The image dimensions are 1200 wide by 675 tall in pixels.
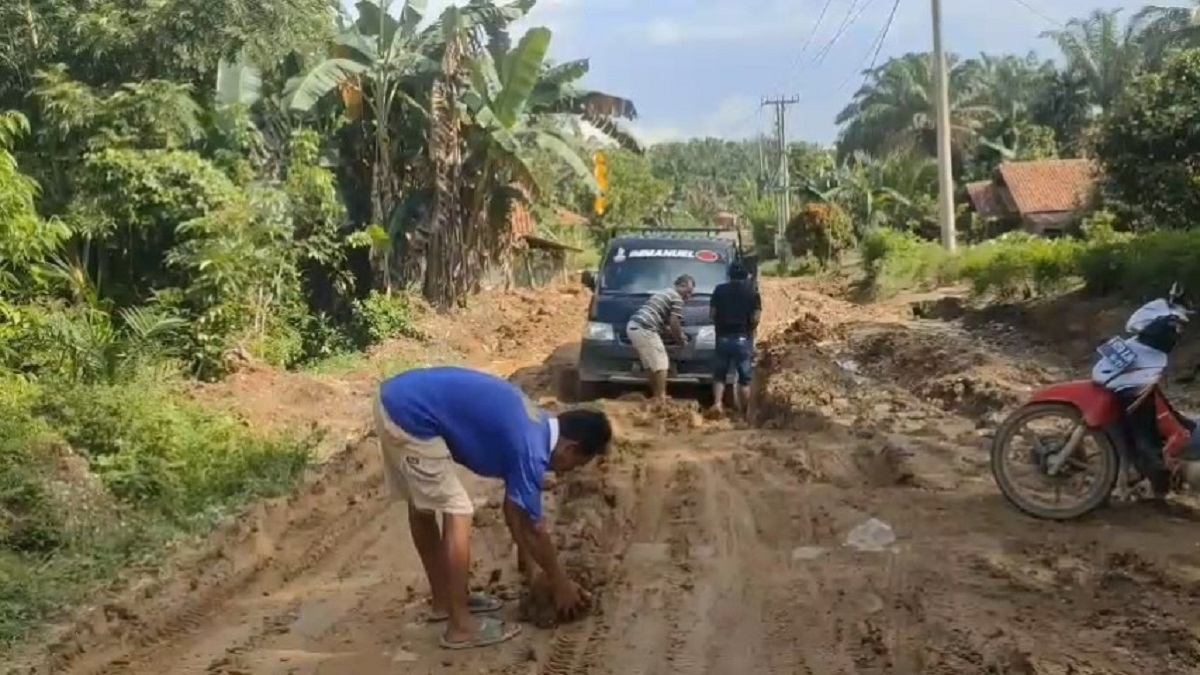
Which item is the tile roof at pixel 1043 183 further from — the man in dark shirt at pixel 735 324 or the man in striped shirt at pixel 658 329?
the man in dark shirt at pixel 735 324

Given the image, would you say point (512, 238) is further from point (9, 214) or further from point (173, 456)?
point (173, 456)

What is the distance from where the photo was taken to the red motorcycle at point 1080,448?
7.14 m

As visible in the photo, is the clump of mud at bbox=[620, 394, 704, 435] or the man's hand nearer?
the man's hand

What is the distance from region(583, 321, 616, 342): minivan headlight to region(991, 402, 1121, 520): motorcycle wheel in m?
6.33

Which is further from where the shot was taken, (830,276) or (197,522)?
(830,276)

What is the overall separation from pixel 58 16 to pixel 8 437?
1153 cm

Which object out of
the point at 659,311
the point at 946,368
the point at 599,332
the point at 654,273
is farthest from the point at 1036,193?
the point at 659,311

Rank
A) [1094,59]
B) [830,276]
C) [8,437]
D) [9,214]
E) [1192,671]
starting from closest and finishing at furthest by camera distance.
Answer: [1192,671], [8,437], [9,214], [830,276], [1094,59]

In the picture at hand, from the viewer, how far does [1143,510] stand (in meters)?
7.27

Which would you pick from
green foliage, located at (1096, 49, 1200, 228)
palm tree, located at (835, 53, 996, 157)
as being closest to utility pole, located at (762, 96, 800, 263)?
palm tree, located at (835, 53, 996, 157)

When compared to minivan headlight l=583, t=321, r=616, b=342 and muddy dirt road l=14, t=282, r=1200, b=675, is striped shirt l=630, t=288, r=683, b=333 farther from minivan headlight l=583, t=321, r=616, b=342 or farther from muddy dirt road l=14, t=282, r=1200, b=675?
muddy dirt road l=14, t=282, r=1200, b=675

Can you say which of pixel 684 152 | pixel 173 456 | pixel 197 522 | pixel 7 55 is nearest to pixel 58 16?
pixel 7 55

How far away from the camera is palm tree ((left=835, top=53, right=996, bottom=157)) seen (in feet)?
198

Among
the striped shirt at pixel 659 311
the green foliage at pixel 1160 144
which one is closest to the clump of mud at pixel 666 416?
the striped shirt at pixel 659 311
